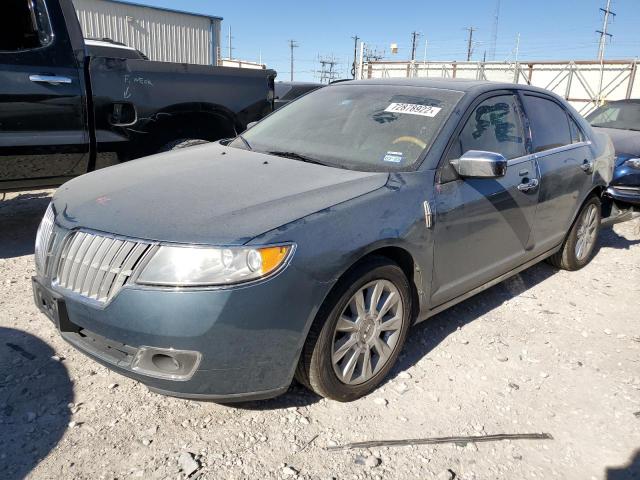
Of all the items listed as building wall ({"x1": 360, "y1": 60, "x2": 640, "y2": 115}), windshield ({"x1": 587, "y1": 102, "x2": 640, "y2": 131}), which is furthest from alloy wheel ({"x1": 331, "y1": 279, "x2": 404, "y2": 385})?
building wall ({"x1": 360, "y1": 60, "x2": 640, "y2": 115})

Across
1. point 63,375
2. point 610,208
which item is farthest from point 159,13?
point 63,375

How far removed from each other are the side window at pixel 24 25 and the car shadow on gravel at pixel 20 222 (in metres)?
1.66

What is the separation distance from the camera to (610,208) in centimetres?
567

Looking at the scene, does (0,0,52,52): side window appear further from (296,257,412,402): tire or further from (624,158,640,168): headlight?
(624,158,640,168): headlight

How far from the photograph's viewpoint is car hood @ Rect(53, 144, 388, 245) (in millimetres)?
2252

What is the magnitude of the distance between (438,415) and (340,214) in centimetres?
116

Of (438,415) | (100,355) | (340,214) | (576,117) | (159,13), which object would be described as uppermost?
(159,13)

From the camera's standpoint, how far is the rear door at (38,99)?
398 cm

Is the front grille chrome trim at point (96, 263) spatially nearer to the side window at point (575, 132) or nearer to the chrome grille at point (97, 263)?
the chrome grille at point (97, 263)

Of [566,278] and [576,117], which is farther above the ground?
[576,117]

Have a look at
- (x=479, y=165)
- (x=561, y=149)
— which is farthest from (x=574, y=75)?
(x=479, y=165)

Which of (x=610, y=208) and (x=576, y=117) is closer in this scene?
(x=576, y=117)

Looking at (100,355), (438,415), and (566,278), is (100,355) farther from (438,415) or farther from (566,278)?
(566,278)

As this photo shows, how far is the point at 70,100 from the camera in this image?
423cm
